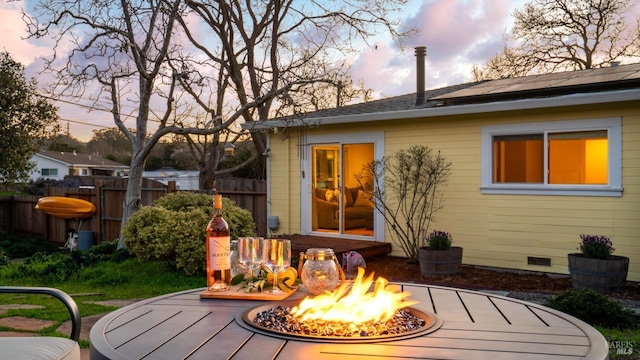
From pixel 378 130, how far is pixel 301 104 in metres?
1.45

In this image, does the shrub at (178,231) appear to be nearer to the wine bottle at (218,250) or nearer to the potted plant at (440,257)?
the potted plant at (440,257)

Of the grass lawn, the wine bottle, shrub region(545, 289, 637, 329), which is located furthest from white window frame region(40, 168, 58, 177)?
the wine bottle

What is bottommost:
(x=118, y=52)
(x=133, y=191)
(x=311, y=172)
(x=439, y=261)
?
(x=439, y=261)

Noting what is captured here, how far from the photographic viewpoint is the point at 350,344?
1684mm

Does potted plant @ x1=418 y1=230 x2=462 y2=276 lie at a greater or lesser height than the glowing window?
lesser

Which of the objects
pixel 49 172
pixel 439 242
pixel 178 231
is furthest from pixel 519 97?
pixel 49 172

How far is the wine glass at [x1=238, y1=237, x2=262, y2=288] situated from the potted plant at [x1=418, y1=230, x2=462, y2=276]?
17.2 feet

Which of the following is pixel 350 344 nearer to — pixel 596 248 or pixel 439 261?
pixel 596 248

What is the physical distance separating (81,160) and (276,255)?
35.9m

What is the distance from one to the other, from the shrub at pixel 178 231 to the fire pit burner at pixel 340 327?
5.28m

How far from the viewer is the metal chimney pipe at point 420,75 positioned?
9.61 meters

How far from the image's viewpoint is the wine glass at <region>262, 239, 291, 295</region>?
232 cm

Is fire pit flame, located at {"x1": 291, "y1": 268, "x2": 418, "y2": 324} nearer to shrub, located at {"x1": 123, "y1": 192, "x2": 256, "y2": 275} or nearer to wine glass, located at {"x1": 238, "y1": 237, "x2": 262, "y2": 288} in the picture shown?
wine glass, located at {"x1": 238, "y1": 237, "x2": 262, "y2": 288}

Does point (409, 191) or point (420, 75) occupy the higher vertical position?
point (420, 75)
